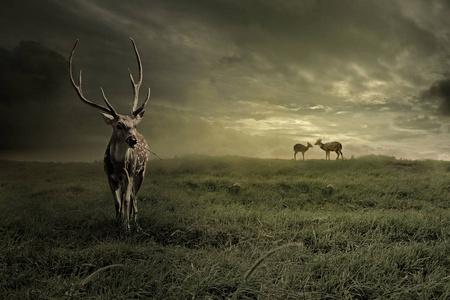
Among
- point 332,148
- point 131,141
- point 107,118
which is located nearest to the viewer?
point 131,141

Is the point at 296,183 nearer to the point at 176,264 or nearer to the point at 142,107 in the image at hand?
the point at 142,107

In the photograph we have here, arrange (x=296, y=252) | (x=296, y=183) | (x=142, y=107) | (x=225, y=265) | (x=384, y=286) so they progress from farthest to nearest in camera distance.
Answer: (x=296, y=183), (x=142, y=107), (x=296, y=252), (x=225, y=265), (x=384, y=286)

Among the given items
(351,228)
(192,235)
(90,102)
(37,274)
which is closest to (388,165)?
(351,228)

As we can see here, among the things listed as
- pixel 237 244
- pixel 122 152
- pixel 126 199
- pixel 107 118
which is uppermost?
pixel 107 118

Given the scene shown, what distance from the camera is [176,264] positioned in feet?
12.2

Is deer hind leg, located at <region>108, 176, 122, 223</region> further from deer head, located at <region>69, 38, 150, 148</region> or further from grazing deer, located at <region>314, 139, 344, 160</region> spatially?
grazing deer, located at <region>314, 139, 344, 160</region>

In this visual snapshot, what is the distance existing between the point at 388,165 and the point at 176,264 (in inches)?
582

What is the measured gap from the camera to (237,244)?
4.74 m

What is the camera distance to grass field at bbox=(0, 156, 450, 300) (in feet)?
9.99

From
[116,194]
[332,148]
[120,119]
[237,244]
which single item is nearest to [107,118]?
[120,119]

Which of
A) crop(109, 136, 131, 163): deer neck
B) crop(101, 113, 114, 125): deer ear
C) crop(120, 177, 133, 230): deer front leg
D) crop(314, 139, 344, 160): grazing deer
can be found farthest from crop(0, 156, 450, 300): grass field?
crop(314, 139, 344, 160): grazing deer

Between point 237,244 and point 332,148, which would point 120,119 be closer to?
point 237,244

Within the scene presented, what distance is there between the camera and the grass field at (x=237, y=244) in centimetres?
304

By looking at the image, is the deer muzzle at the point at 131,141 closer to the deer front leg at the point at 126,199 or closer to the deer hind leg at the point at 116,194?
the deer front leg at the point at 126,199
